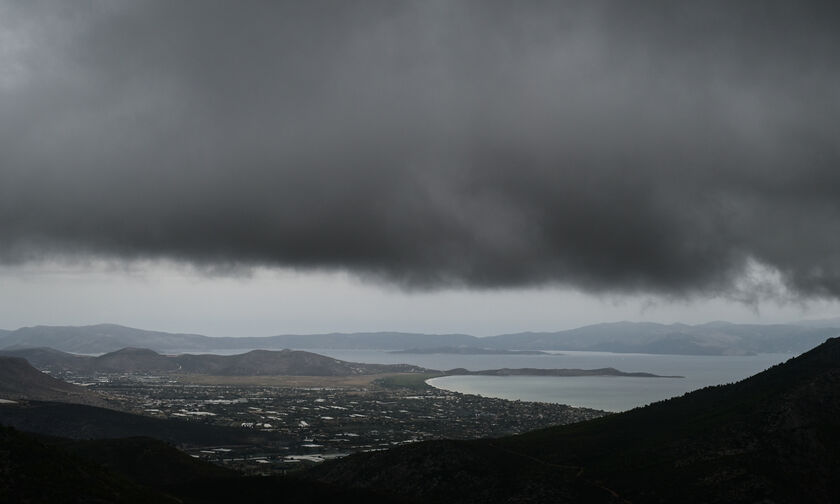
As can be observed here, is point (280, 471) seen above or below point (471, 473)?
below

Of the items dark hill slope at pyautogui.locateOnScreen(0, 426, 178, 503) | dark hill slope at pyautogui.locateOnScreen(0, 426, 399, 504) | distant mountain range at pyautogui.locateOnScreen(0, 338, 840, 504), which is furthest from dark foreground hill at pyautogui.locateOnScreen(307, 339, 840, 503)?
dark hill slope at pyautogui.locateOnScreen(0, 426, 178, 503)

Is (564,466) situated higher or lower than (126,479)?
lower

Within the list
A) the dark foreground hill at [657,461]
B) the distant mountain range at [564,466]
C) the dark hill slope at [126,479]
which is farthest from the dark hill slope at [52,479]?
the dark foreground hill at [657,461]

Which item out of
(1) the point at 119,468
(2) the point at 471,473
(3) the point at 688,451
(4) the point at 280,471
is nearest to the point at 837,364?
(3) the point at 688,451

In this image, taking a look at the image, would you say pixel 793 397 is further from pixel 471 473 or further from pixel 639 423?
pixel 471 473

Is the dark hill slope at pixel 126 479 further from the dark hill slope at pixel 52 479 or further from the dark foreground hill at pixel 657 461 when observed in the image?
the dark foreground hill at pixel 657 461

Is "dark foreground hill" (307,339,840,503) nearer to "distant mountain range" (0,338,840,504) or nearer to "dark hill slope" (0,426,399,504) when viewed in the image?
"distant mountain range" (0,338,840,504)

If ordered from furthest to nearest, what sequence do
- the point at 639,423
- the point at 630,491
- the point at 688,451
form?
the point at 639,423 < the point at 688,451 < the point at 630,491

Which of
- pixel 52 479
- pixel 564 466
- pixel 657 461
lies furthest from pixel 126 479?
pixel 657 461

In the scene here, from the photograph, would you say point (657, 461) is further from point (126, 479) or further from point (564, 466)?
point (126, 479)
